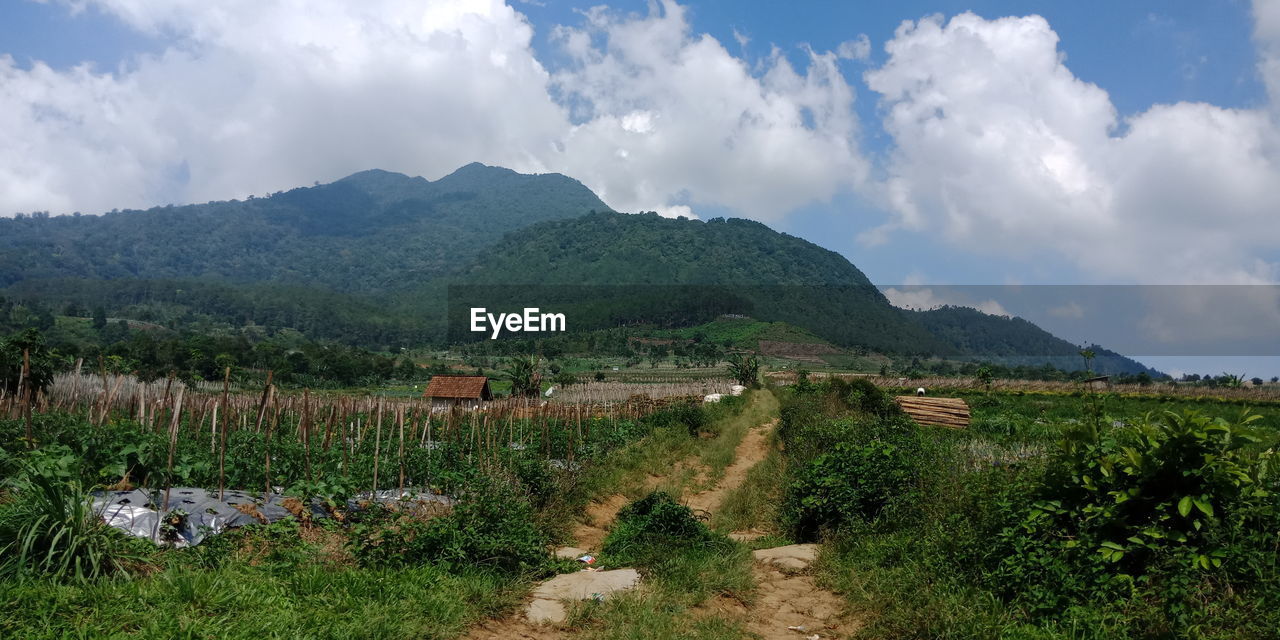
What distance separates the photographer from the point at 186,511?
6.01m

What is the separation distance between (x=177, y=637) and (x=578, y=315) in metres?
108

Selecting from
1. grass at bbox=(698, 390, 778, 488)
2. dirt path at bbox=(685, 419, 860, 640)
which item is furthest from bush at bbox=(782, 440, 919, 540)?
grass at bbox=(698, 390, 778, 488)

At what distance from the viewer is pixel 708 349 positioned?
285ft

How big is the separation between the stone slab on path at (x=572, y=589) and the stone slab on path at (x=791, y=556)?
1533mm

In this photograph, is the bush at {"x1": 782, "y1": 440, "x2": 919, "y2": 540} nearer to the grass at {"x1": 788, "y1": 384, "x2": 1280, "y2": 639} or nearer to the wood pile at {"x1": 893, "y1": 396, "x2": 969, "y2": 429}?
the grass at {"x1": 788, "y1": 384, "x2": 1280, "y2": 639}

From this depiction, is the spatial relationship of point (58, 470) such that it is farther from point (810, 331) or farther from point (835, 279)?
point (835, 279)

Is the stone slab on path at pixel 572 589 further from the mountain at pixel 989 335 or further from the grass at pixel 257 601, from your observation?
the mountain at pixel 989 335

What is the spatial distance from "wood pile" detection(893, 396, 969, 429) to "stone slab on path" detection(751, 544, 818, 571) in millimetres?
12776

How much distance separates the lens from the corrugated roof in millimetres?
37750

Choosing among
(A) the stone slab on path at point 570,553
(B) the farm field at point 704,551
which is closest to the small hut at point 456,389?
(B) the farm field at point 704,551

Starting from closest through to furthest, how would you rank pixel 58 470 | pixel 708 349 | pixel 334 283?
pixel 58 470
pixel 708 349
pixel 334 283

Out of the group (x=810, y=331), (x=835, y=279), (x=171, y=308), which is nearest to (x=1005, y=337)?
(x=835, y=279)

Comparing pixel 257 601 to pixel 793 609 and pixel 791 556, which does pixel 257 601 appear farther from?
pixel 791 556

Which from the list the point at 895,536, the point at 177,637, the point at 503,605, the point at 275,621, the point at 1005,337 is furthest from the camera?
the point at 1005,337
